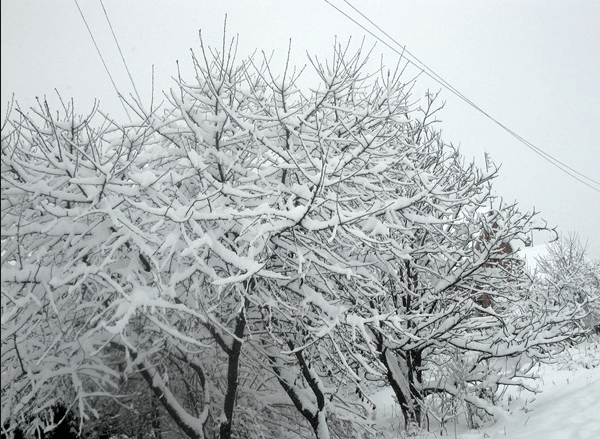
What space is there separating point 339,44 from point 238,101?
1173 millimetres

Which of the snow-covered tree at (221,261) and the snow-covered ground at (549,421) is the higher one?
the snow-covered tree at (221,261)

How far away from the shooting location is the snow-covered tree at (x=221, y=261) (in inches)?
116

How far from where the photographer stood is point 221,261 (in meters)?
3.51

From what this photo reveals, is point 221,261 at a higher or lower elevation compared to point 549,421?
higher

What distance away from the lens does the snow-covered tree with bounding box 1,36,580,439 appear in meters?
2.94

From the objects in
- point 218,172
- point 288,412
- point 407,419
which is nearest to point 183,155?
point 218,172

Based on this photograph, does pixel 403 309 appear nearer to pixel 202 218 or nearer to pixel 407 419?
pixel 407 419

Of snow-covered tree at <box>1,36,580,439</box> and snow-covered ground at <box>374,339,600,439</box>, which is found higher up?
snow-covered tree at <box>1,36,580,439</box>

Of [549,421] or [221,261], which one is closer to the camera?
[221,261]

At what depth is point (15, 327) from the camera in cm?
277

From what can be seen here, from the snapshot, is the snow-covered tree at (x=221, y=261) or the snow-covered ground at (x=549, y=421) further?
the snow-covered ground at (x=549, y=421)

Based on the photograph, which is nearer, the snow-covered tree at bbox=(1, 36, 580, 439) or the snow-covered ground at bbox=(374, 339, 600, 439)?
the snow-covered tree at bbox=(1, 36, 580, 439)

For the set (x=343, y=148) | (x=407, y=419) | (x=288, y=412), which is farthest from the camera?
(x=407, y=419)

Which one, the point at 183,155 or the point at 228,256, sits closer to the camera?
the point at 228,256
